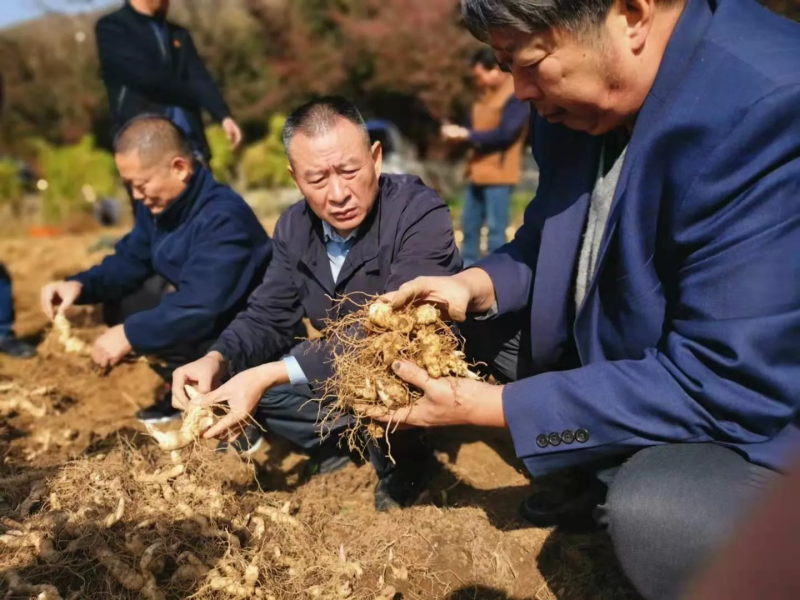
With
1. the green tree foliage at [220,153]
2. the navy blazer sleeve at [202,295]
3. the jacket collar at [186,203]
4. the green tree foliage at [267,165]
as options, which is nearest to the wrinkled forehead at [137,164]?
the jacket collar at [186,203]

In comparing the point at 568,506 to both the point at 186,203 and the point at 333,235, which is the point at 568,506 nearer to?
the point at 333,235

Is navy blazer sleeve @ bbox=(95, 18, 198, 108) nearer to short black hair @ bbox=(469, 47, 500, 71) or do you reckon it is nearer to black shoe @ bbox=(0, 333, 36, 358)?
black shoe @ bbox=(0, 333, 36, 358)

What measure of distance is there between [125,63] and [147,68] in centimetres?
14

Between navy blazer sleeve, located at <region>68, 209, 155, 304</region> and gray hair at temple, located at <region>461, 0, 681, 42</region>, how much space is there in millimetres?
2564

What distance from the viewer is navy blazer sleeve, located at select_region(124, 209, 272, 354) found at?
3131 mm

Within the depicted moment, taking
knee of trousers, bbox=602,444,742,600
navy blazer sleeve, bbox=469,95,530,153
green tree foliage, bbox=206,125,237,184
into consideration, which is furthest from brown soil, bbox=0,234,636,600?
green tree foliage, bbox=206,125,237,184

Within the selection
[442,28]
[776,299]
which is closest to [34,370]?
[776,299]

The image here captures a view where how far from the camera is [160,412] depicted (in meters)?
3.61

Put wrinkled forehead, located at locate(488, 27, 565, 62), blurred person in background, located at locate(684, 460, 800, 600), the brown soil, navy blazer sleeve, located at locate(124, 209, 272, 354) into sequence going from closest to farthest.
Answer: blurred person in background, located at locate(684, 460, 800, 600)
wrinkled forehead, located at locate(488, 27, 565, 62)
the brown soil
navy blazer sleeve, located at locate(124, 209, 272, 354)

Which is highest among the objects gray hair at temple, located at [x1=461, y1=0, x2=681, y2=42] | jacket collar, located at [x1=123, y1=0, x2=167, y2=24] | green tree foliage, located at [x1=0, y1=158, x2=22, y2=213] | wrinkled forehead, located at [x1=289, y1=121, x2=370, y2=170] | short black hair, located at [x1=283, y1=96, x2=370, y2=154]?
jacket collar, located at [x1=123, y1=0, x2=167, y2=24]

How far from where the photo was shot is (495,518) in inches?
100

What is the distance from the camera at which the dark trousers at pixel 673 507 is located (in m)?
1.66

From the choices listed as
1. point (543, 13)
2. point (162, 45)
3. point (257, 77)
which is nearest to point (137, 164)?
point (162, 45)

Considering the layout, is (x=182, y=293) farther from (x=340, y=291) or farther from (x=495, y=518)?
(x=495, y=518)
